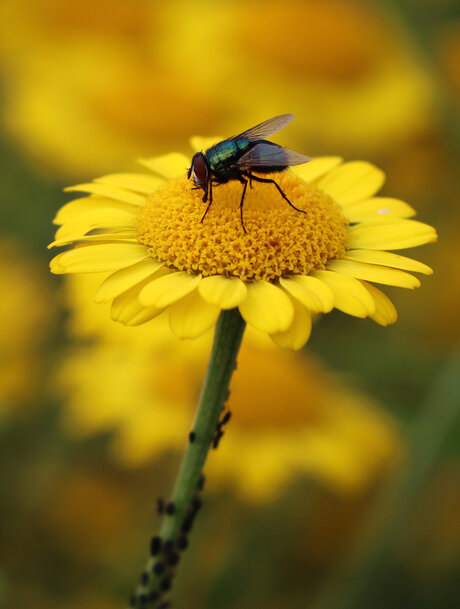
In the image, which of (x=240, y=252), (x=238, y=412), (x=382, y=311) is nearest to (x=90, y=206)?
(x=240, y=252)

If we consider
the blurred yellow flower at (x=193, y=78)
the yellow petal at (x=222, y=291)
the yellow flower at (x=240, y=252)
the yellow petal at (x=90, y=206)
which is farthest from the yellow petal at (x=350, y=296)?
the blurred yellow flower at (x=193, y=78)

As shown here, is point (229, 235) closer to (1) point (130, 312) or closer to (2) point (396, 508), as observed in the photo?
(1) point (130, 312)

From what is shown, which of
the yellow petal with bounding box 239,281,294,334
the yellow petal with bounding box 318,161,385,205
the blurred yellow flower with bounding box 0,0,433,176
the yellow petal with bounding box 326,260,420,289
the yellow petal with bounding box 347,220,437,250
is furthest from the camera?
the blurred yellow flower with bounding box 0,0,433,176

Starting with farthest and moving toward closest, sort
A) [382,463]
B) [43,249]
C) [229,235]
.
A: [43,249] → [382,463] → [229,235]

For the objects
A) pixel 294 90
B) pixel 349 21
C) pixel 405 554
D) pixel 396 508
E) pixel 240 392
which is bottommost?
pixel 405 554

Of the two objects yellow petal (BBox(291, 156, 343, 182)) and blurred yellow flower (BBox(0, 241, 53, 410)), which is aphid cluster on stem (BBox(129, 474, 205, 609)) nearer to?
yellow petal (BBox(291, 156, 343, 182))

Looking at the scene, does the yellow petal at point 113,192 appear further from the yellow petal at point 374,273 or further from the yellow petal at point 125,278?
the yellow petal at point 374,273

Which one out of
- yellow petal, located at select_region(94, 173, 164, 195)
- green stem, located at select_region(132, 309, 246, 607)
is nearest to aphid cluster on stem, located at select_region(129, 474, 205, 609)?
green stem, located at select_region(132, 309, 246, 607)

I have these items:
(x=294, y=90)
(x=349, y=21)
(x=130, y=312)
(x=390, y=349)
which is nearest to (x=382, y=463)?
(x=390, y=349)
